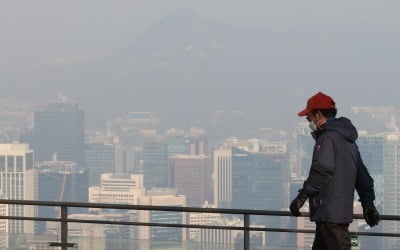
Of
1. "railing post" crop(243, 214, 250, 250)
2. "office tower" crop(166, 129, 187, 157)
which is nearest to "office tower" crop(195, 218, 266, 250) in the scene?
"railing post" crop(243, 214, 250, 250)

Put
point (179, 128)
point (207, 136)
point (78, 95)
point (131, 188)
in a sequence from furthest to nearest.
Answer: point (78, 95)
point (179, 128)
point (207, 136)
point (131, 188)

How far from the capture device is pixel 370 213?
316 inches

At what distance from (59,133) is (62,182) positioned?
1696 cm

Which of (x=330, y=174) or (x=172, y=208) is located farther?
(x=172, y=208)

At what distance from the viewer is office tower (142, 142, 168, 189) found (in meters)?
120

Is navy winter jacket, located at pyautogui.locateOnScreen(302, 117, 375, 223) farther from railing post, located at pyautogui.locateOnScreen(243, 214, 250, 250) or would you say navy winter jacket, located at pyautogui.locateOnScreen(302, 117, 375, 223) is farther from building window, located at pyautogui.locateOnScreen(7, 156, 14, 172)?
building window, located at pyautogui.locateOnScreen(7, 156, 14, 172)

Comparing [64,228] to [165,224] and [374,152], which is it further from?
[374,152]

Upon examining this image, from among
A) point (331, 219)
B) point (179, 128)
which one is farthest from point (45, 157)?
point (331, 219)

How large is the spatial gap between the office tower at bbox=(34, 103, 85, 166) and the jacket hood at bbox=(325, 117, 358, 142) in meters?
118

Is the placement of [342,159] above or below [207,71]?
below

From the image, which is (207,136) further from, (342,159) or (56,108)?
(342,159)

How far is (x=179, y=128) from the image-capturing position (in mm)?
144000

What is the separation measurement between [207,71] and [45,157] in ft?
135

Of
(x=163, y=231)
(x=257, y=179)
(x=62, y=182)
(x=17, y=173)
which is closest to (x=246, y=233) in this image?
(x=163, y=231)
